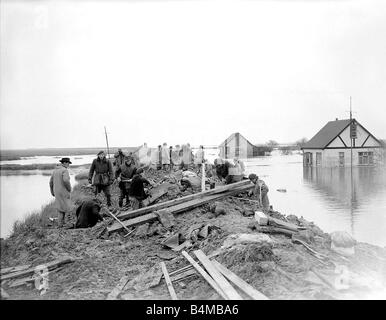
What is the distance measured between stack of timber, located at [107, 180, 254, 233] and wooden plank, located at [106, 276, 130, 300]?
91.7 inches

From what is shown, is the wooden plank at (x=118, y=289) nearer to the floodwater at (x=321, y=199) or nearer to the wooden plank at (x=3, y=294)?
the wooden plank at (x=3, y=294)

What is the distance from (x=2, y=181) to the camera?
539 cm

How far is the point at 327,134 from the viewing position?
85.4 ft

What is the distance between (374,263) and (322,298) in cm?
316

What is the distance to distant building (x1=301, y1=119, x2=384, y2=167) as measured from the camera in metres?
22.3

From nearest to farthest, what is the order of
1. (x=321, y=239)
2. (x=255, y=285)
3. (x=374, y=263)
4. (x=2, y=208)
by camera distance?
(x=255, y=285)
(x=2, y=208)
(x=374, y=263)
(x=321, y=239)

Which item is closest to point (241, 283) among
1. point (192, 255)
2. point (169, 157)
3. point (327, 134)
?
point (192, 255)

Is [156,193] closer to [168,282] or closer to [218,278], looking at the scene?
[168,282]

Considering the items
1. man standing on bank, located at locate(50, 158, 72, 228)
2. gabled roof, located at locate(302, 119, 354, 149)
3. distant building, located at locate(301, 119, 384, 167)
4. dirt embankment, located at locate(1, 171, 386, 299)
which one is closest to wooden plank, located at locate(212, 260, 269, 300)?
dirt embankment, located at locate(1, 171, 386, 299)

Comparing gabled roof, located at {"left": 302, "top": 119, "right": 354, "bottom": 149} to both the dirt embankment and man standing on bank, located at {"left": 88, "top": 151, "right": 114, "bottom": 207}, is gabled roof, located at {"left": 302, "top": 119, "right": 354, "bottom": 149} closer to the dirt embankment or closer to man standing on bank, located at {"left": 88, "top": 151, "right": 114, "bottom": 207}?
the dirt embankment

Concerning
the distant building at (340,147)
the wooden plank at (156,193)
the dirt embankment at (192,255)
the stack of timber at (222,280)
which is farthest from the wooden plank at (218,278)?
the distant building at (340,147)
